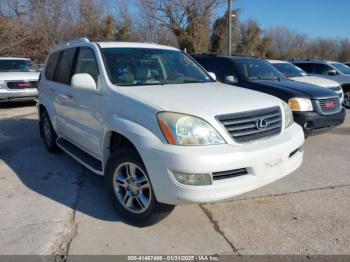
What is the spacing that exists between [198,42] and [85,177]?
1072 inches

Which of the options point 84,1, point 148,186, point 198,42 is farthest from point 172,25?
point 148,186

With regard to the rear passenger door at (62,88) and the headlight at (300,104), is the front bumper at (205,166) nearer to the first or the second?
the rear passenger door at (62,88)

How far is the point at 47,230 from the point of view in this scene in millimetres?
3551

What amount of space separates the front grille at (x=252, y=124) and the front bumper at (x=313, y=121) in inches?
98.7

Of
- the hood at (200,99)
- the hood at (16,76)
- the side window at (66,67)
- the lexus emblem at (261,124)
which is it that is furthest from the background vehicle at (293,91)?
the hood at (16,76)

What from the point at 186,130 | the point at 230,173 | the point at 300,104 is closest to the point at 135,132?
the point at 186,130

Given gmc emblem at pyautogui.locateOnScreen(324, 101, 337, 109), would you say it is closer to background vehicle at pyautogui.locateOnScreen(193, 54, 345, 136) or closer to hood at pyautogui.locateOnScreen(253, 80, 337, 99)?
background vehicle at pyautogui.locateOnScreen(193, 54, 345, 136)

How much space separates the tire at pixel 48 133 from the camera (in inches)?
240

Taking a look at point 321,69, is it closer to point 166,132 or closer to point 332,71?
Result: point 332,71

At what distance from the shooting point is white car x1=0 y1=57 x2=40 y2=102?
38.3ft

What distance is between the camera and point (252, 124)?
3.46m

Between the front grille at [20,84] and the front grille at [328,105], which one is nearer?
the front grille at [328,105]

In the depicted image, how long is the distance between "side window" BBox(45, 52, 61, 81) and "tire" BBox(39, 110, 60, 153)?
69 centimetres

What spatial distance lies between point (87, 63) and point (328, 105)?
4277mm
